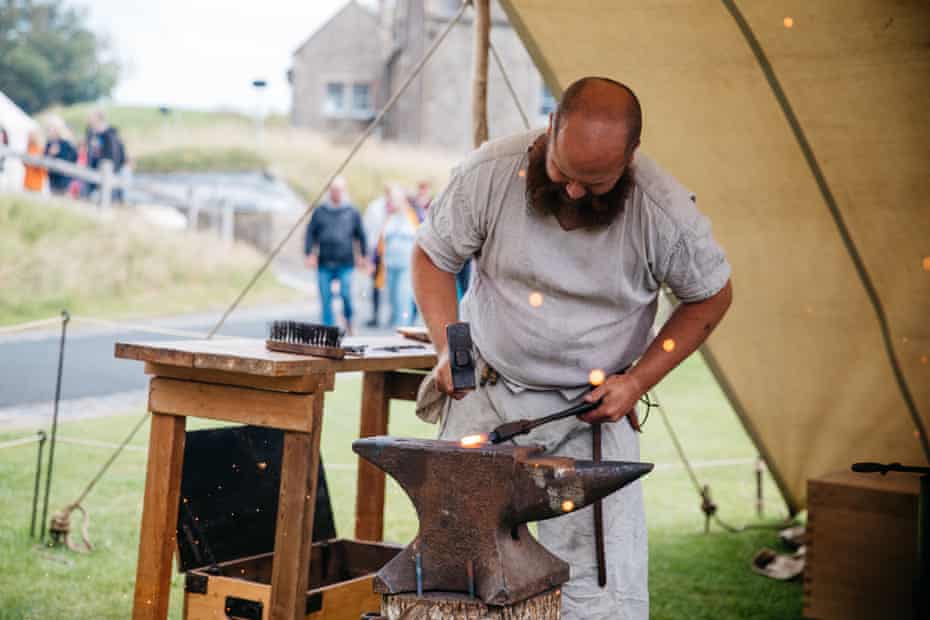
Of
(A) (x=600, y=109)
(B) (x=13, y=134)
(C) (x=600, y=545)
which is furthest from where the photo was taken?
(B) (x=13, y=134)

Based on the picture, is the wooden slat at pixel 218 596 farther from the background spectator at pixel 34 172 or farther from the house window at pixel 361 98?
the house window at pixel 361 98

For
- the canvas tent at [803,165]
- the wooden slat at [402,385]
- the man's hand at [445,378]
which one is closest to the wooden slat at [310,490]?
the man's hand at [445,378]

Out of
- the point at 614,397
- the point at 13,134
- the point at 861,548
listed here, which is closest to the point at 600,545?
the point at 614,397

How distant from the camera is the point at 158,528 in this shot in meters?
3.35

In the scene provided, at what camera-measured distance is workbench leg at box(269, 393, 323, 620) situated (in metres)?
3.27

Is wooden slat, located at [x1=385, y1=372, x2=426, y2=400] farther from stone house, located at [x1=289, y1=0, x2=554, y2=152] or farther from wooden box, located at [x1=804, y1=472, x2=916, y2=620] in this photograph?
stone house, located at [x1=289, y1=0, x2=554, y2=152]

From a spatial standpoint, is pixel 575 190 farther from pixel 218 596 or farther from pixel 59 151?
pixel 59 151

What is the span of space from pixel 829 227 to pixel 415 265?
84.4 inches

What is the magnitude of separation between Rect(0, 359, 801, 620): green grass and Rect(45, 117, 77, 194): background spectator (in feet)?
22.5

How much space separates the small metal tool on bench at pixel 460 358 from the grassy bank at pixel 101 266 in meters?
7.23

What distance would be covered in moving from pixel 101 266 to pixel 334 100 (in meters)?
23.3

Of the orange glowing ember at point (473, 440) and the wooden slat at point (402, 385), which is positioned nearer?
the orange glowing ember at point (473, 440)

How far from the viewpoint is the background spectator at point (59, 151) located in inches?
550

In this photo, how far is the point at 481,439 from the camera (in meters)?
2.55
